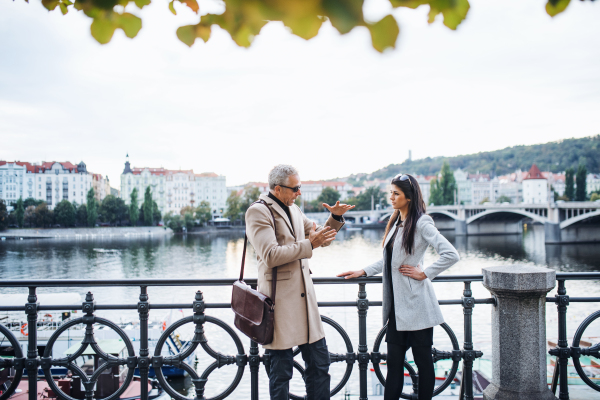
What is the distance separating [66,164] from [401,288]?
302 ft

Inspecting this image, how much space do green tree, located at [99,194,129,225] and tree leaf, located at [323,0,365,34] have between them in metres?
73.8

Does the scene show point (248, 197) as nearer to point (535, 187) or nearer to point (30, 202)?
point (30, 202)

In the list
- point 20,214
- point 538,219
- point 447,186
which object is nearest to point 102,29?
point 538,219

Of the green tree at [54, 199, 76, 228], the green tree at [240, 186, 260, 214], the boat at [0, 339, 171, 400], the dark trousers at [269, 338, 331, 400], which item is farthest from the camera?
the green tree at [240, 186, 260, 214]

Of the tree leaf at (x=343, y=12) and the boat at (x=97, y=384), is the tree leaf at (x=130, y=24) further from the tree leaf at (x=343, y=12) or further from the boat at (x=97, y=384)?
the boat at (x=97, y=384)

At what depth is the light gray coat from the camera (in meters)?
2.32

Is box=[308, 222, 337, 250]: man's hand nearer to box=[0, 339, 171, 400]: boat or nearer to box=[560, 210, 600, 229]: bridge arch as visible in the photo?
box=[0, 339, 171, 400]: boat

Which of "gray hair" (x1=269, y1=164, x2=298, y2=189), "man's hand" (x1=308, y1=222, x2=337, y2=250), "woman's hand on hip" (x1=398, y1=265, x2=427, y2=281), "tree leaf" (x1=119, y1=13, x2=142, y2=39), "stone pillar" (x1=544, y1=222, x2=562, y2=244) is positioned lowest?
"stone pillar" (x1=544, y1=222, x2=562, y2=244)

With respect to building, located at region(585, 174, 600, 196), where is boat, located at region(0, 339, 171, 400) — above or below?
below

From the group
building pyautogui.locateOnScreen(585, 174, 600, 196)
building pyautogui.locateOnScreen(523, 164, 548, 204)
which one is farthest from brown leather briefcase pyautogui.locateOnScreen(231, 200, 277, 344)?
building pyautogui.locateOnScreen(585, 174, 600, 196)

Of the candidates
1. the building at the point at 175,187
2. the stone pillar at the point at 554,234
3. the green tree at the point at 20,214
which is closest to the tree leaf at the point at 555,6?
the stone pillar at the point at 554,234

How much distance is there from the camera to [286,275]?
7.30ft

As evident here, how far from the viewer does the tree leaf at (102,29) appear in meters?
1.17

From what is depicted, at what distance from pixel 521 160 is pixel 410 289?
393ft
